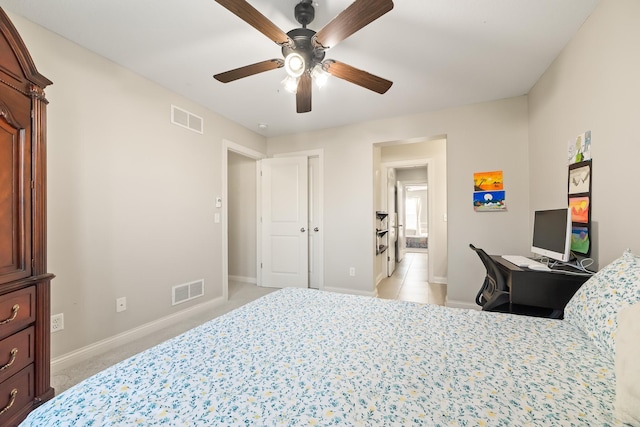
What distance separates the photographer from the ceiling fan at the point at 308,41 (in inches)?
49.3

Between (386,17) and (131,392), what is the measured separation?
2.26 m

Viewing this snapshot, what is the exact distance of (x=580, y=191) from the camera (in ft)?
6.12

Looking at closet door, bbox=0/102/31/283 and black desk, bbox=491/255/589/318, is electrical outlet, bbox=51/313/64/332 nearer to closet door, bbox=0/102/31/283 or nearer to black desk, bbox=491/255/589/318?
closet door, bbox=0/102/31/283

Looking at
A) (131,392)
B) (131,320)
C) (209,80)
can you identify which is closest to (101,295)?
(131,320)

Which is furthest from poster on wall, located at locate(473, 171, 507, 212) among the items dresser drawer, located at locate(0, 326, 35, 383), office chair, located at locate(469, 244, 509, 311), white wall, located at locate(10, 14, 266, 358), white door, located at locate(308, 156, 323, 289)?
dresser drawer, located at locate(0, 326, 35, 383)

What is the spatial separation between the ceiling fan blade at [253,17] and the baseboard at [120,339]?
8.51ft

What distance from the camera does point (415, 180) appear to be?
731 centimetres

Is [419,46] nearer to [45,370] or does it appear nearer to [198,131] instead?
[198,131]

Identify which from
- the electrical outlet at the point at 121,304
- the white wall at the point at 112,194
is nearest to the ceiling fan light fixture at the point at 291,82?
the white wall at the point at 112,194

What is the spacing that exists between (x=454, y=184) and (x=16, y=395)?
12.7 ft

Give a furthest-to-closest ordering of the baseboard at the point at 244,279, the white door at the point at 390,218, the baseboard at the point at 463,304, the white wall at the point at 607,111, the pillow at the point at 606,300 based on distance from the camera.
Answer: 1. the white door at the point at 390,218
2. the baseboard at the point at 244,279
3. the baseboard at the point at 463,304
4. the white wall at the point at 607,111
5. the pillow at the point at 606,300

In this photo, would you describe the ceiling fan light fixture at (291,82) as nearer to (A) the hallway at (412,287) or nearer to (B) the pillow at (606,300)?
A: (B) the pillow at (606,300)

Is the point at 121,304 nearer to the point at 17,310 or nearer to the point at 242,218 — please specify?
the point at 17,310

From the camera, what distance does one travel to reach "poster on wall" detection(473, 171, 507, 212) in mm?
2953
